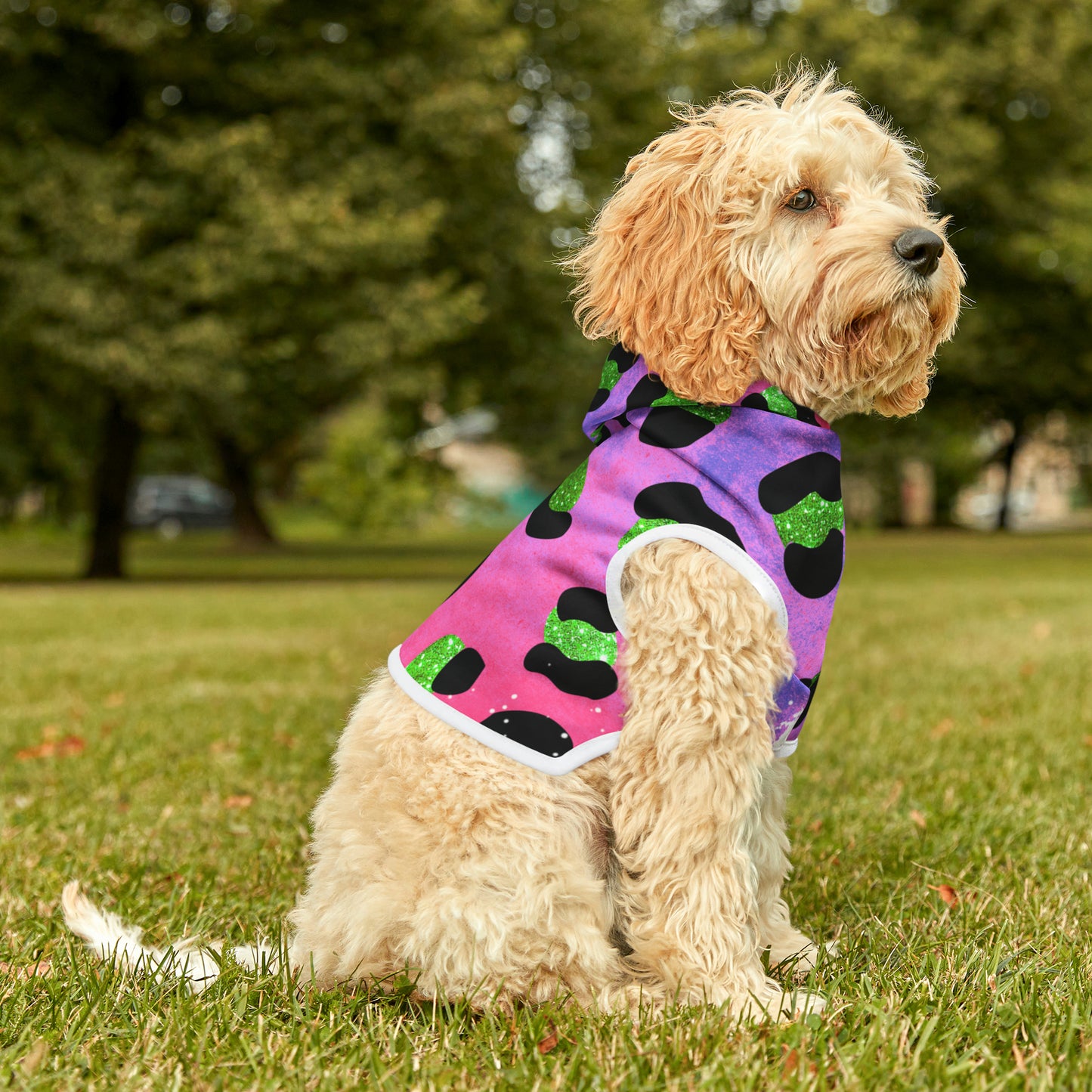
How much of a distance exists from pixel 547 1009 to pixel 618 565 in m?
1.04

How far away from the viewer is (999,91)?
69.2 ft

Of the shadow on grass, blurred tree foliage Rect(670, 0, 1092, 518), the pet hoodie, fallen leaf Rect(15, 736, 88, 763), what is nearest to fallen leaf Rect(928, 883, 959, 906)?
the pet hoodie

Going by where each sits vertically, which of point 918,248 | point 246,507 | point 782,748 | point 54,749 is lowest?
point 246,507

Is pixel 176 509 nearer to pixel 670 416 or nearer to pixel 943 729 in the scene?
pixel 943 729

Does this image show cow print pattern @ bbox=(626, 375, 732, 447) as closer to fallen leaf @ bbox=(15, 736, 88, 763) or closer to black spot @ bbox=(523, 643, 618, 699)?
black spot @ bbox=(523, 643, 618, 699)

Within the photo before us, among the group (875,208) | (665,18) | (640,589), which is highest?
(665,18)

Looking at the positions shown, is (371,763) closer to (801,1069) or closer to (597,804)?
(597,804)

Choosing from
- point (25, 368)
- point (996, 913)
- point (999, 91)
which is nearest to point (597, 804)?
point (996, 913)

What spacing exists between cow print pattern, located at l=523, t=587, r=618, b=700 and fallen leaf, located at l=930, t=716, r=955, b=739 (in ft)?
12.9

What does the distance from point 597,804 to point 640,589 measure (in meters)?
0.54

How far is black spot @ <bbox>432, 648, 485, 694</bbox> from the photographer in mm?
2742

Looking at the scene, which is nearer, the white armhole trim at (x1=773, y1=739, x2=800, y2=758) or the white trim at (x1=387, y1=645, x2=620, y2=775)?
the white trim at (x1=387, y1=645, x2=620, y2=775)

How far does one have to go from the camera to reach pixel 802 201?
109 inches

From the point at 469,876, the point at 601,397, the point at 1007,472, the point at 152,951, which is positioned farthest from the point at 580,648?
the point at 1007,472
